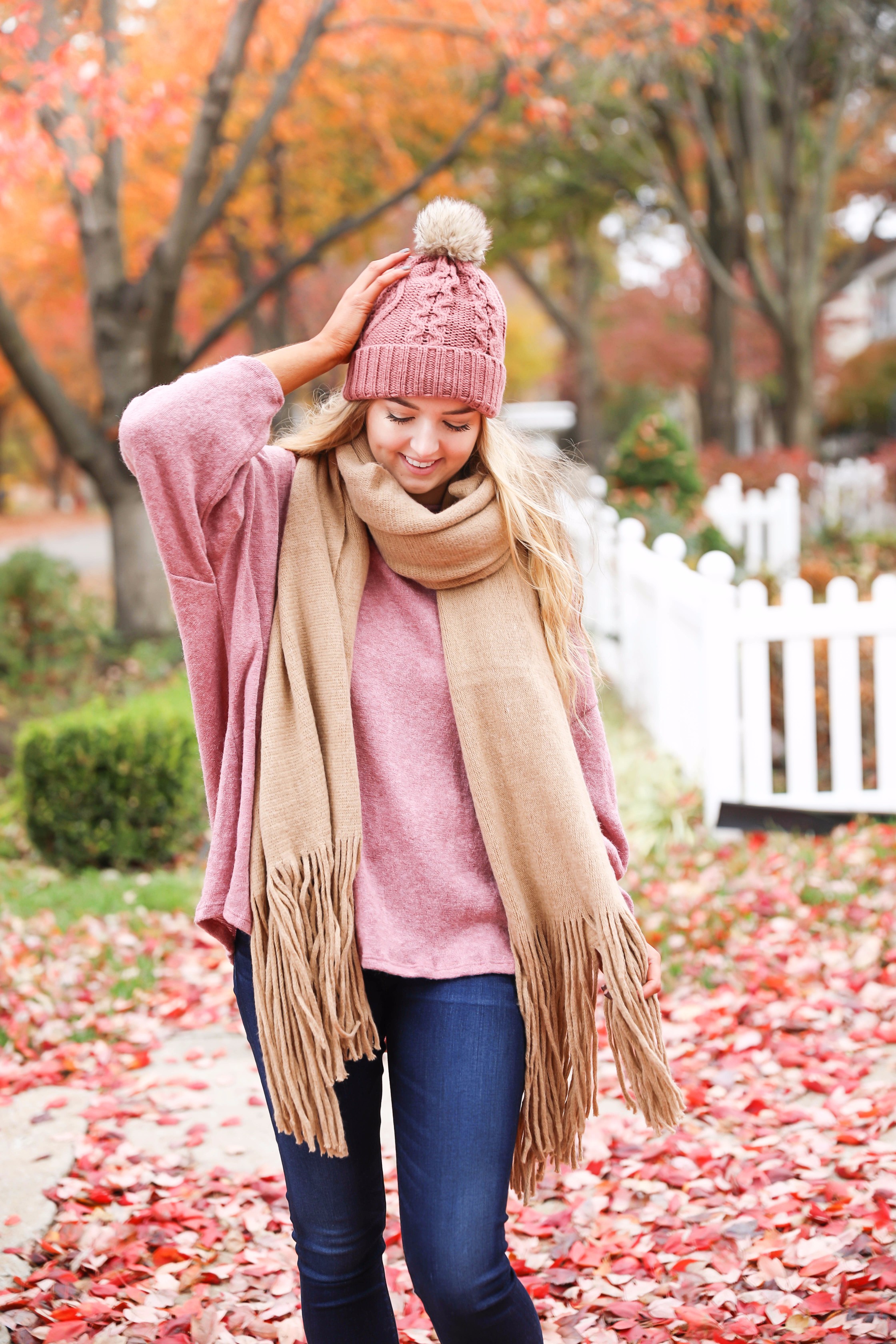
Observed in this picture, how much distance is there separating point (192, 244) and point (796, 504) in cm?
566

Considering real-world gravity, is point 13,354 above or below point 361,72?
below

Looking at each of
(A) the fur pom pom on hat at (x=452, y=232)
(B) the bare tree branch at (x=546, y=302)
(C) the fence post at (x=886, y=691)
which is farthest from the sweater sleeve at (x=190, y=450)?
(B) the bare tree branch at (x=546, y=302)

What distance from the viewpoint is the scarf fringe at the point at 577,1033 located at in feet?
6.51

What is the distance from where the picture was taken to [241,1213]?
314cm

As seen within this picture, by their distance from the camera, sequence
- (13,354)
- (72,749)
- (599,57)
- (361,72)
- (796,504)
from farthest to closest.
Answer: (361,72) < (599,57) < (796,504) < (13,354) < (72,749)

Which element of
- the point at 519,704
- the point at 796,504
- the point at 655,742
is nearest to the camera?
the point at 519,704

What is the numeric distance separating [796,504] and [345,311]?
9571 millimetres

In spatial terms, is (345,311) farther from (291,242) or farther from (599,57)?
(291,242)

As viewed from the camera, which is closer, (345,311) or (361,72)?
(345,311)

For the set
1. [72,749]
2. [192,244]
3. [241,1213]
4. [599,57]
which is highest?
[599,57]

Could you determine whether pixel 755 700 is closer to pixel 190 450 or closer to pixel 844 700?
pixel 844 700

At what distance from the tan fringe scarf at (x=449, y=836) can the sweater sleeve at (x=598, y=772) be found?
85 mm

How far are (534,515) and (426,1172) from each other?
107 centimetres

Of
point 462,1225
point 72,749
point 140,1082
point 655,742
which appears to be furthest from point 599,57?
point 462,1225
